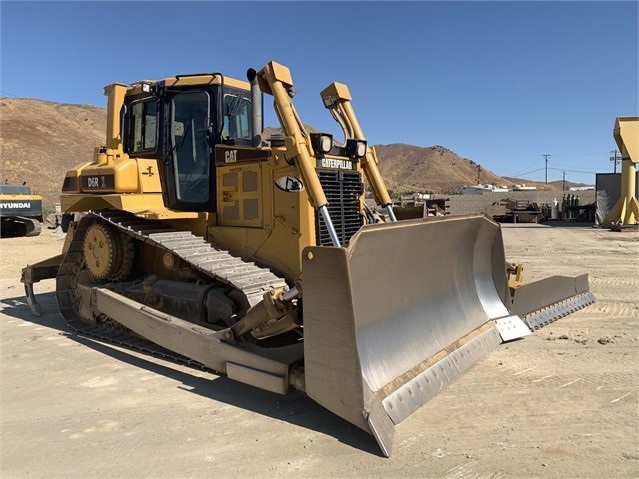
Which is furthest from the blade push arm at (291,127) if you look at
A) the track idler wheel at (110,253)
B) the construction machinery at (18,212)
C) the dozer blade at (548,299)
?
the construction machinery at (18,212)

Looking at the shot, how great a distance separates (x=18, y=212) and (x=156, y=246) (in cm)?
1649

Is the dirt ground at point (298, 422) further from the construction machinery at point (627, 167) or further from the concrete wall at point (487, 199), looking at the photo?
the concrete wall at point (487, 199)

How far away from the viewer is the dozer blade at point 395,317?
3371 mm

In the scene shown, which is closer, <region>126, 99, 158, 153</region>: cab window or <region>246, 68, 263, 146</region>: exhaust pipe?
<region>246, 68, 263, 146</region>: exhaust pipe

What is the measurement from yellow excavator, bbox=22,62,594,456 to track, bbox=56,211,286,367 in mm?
22

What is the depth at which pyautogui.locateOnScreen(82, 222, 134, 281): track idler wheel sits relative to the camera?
5.90 metres

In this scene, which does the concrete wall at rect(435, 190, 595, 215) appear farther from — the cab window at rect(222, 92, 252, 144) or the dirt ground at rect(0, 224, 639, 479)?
the dirt ground at rect(0, 224, 639, 479)

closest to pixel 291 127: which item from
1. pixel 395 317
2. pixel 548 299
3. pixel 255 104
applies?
pixel 255 104

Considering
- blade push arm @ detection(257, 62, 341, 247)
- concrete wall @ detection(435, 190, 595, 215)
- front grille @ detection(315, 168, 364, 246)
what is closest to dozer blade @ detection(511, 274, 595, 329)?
front grille @ detection(315, 168, 364, 246)

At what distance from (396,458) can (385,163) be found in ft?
351

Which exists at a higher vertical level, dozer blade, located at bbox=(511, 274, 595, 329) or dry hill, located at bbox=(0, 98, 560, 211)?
dry hill, located at bbox=(0, 98, 560, 211)

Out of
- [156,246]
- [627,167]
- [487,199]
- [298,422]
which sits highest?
[627,167]

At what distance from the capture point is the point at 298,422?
12.2 ft

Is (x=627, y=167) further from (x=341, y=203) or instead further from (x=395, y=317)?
(x=395, y=317)
